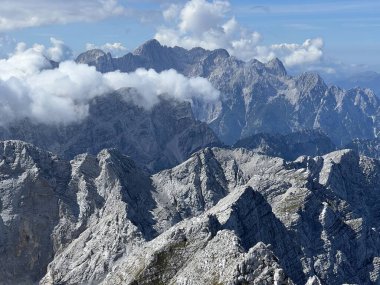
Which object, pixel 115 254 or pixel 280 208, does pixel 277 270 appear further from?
pixel 280 208

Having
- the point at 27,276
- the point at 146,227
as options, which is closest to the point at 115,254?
the point at 146,227

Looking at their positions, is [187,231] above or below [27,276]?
above

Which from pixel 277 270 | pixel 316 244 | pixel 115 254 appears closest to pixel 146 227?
pixel 115 254

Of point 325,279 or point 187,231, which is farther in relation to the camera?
point 325,279

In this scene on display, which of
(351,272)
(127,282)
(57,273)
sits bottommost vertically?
(351,272)

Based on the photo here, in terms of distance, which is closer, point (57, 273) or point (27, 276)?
point (57, 273)

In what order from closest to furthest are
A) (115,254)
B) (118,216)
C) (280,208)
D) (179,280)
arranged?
(179,280)
(115,254)
(118,216)
(280,208)

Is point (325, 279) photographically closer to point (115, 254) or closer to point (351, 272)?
point (351, 272)

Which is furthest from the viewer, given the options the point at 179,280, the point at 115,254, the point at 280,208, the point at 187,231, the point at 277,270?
the point at 280,208

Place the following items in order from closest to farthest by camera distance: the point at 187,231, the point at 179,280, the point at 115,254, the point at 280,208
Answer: the point at 179,280
the point at 187,231
the point at 115,254
the point at 280,208
